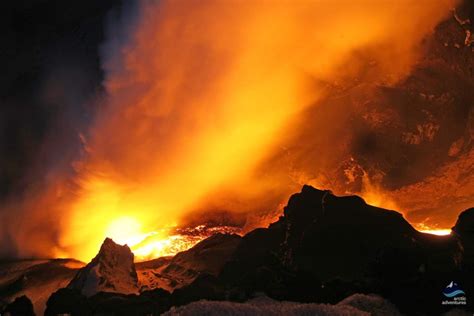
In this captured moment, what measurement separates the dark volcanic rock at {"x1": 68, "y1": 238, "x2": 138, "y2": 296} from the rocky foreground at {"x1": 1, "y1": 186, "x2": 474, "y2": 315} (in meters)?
0.03

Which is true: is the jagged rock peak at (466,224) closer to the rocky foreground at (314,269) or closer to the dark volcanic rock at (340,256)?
the rocky foreground at (314,269)

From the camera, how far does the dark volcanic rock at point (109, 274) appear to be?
508 inches

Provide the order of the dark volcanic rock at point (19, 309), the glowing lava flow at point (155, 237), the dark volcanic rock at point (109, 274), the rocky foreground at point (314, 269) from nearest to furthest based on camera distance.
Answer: the rocky foreground at point (314, 269), the dark volcanic rock at point (19, 309), the dark volcanic rock at point (109, 274), the glowing lava flow at point (155, 237)

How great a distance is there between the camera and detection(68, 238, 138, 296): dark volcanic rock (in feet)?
42.3

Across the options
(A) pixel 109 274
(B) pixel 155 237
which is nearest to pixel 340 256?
(A) pixel 109 274

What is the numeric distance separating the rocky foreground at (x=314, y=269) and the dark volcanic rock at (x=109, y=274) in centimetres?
3

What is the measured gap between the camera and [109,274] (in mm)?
13531

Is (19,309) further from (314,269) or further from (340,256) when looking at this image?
(340,256)

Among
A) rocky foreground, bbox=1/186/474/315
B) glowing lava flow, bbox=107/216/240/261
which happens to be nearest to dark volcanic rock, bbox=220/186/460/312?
rocky foreground, bbox=1/186/474/315

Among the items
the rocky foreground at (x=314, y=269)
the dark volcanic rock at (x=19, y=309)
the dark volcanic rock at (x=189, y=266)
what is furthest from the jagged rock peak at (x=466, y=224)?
the dark volcanic rock at (x=19, y=309)

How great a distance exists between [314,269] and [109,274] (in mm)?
5515

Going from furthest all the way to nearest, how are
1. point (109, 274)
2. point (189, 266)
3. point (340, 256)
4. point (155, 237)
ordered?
1. point (155, 237)
2. point (189, 266)
3. point (109, 274)
4. point (340, 256)

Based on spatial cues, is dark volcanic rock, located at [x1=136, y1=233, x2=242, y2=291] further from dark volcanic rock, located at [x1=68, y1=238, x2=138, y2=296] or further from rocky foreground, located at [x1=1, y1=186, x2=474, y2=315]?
dark volcanic rock, located at [x1=68, y1=238, x2=138, y2=296]

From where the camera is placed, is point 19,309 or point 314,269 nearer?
point 19,309
